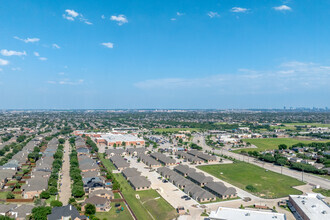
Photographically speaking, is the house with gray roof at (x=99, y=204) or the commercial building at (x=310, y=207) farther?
the house with gray roof at (x=99, y=204)

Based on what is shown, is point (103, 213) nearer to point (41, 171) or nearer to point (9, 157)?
point (41, 171)

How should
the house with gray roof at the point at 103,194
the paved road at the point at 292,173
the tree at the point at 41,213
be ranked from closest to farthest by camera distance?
the tree at the point at 41,213
the house with gray roof at the point at 103,194
the paved road at the point at 292,173

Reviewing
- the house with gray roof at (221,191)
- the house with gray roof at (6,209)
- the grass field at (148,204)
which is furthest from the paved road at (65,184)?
the house with gray roof at (221,191)

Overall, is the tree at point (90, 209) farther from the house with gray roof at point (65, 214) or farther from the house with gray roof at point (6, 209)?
the house with gray roof at point (6, 209)

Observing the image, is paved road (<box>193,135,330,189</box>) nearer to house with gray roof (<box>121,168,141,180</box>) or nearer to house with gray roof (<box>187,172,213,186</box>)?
house with gray roof (<box>187,172,213,186</box>)

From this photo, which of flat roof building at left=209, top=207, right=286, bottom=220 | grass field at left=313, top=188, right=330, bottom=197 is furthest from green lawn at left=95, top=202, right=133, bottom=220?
grass field at left=313, top=188, right=330, bottom=197

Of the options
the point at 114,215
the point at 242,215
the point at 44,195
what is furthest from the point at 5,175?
the point at 242,215
